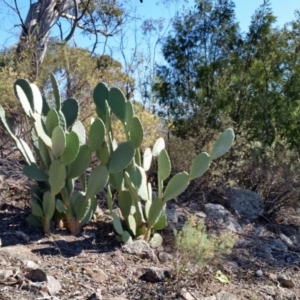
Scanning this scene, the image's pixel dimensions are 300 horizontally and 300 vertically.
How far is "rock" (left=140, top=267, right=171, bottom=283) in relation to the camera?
394cm

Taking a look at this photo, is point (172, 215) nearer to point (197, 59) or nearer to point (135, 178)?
point (135, 178)

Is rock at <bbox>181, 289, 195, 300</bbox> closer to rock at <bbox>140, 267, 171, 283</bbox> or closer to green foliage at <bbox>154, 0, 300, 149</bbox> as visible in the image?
rock at <bbox>140, 267, 171, 283</bbox>

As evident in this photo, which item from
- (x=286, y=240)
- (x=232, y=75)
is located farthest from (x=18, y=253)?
(x=232, y=75)

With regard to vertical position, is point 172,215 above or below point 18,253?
above

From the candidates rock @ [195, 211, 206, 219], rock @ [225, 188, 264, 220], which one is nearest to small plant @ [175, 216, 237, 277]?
rock @ [195, 211, 206, 219]

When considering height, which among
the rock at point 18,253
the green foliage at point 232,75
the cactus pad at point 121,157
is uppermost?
the green foliage at point 232,75

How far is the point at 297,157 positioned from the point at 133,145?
3.42 meters

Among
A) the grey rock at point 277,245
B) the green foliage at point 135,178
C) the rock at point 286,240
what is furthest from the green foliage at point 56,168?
the rock at point 286,240

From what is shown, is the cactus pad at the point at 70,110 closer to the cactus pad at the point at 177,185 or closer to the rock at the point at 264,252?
the cactus pad at the point at 177,185

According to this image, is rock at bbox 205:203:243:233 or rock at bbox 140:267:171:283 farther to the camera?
rock at bbox 205:203:243:233

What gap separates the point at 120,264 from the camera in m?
4.18

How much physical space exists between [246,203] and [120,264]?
2.58 meters

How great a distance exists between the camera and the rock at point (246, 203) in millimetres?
6305

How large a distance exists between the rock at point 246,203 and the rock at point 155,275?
95.8 inches
